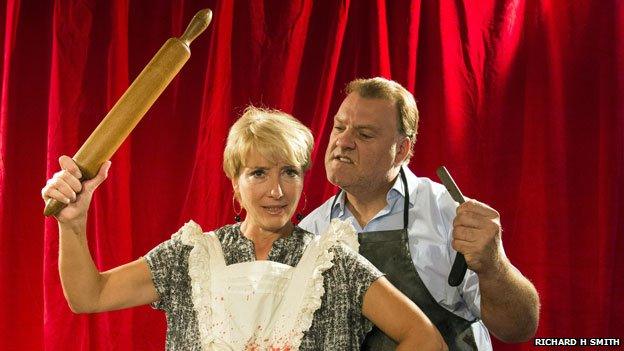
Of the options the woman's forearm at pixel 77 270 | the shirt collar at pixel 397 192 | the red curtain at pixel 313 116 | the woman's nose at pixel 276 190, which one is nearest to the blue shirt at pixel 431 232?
the shirt collar at pixel 397 192

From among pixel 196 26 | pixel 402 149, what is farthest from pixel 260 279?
pixel 402 149

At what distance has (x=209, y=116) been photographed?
Result: 7.70 ft

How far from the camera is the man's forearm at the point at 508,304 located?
65.9 inches

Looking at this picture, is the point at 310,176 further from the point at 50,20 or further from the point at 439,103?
the point at 50,20

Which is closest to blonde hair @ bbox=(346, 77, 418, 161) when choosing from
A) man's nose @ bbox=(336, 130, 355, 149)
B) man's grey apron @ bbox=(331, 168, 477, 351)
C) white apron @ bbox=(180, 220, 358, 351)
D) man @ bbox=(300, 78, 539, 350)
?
man @ bbox=(300, 78, 539, 350)

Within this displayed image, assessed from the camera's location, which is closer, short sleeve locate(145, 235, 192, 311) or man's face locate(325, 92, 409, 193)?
short sleeve locate(145, 235, 192, 311)

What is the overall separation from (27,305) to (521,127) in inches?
60.0

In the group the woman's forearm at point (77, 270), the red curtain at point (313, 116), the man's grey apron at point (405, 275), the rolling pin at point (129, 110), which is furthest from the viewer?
the red curtain at point (313, 116)

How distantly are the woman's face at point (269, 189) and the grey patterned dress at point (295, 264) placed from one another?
0.06 metres

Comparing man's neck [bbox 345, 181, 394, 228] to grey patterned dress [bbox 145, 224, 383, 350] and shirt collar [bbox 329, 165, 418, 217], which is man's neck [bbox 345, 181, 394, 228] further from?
grey patterned dress [bbox 145, 224, 383, 350]

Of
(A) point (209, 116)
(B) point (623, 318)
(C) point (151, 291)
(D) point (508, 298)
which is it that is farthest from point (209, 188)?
(B) point (623, 318)

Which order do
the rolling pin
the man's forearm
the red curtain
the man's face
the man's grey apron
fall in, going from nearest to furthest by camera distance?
the rolling pin
the man's forearm
the man's grey apron
the man's face
the red curtain

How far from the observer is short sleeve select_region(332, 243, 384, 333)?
4.85 ft

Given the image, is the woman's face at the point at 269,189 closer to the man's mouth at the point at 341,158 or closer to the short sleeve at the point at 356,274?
the short sleeve at the point at 356,274
